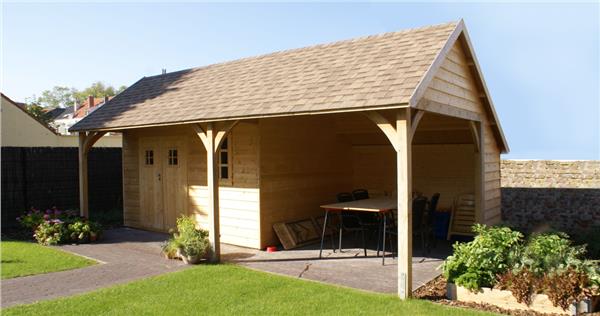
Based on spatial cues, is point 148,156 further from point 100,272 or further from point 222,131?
point 100,272

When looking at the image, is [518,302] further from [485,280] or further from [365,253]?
[365,253]

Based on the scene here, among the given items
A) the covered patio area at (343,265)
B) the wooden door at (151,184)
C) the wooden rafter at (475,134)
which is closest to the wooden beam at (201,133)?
the covered patio area at (343,265)

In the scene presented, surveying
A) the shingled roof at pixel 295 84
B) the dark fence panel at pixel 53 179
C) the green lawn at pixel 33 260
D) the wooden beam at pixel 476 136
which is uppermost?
the shingled roof at pixel 295 84

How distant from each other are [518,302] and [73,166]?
38.6 ft

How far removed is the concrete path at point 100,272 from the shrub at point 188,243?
0.67 feet

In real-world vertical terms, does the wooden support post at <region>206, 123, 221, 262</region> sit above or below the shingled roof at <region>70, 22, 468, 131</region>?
below

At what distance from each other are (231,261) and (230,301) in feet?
7.58

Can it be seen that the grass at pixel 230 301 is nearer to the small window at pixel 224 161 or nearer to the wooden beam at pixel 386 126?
the wooden beam at pixel 386 126

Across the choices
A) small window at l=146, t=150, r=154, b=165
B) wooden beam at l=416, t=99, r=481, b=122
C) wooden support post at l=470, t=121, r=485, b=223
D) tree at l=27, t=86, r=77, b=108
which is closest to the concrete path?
small window at l=146, t=150, r=154, b=165

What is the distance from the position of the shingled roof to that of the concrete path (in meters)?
2.49

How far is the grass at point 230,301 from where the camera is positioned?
221 inches

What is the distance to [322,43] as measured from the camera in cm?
1020

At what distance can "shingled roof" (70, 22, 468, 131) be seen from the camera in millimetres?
6872

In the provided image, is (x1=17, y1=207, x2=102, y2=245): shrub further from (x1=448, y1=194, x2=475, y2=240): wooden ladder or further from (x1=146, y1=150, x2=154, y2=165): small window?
(x1=448, y1=194, x2=475, y2=240): wooden ladder
